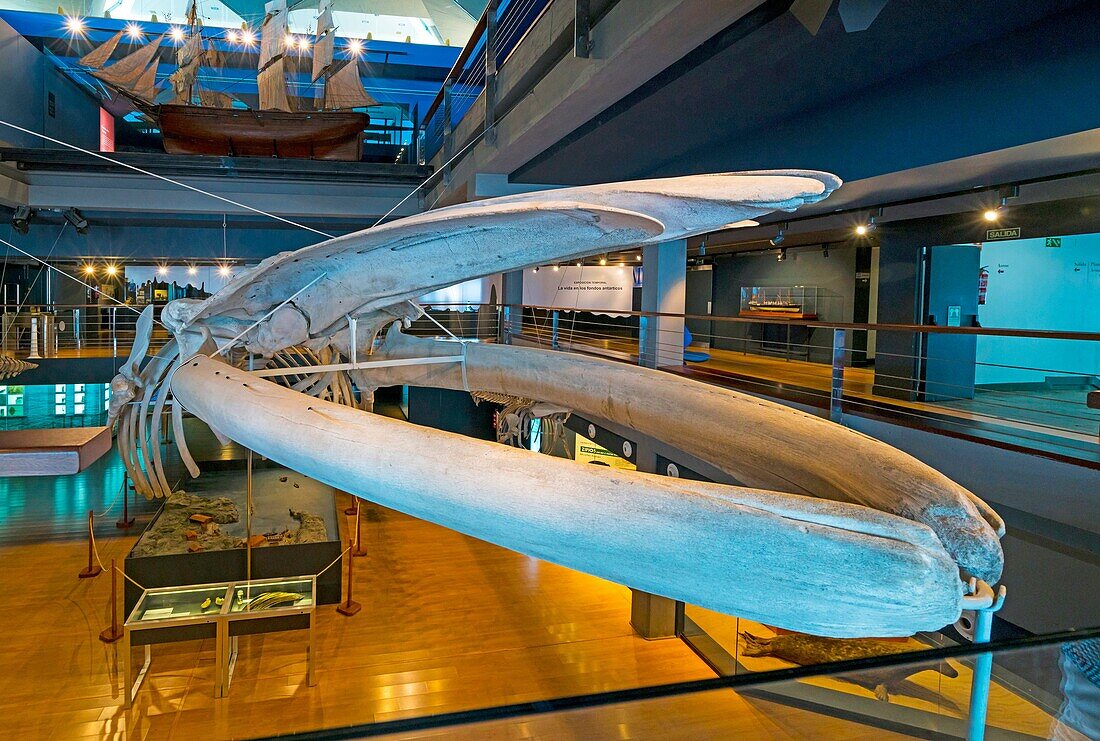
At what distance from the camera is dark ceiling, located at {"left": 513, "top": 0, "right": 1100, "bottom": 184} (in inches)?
122

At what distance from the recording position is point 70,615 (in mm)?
5699

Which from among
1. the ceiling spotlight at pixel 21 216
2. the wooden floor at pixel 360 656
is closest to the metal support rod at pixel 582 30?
the wooden floor at pixel 360 656

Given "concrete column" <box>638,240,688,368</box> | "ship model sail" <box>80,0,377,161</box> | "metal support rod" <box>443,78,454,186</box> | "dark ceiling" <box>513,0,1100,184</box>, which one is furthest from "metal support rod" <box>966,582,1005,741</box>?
"ship model sail" <box>80,0,377,161</box>

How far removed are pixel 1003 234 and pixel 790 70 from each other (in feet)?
11.1

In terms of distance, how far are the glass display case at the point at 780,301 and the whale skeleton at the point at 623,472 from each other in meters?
9.48

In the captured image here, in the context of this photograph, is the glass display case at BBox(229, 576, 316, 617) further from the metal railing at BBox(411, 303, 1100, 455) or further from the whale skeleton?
the whale skeleton

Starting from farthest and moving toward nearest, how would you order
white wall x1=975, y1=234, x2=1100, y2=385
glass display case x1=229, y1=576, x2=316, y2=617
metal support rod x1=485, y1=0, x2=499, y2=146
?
metal support rod x1=485, y1=0, x2=499, y2=146 < white wall x1=975, y1=234, x2=1100, y2=385 < glass display case x1=229, y1=576, x2=316, y2=617

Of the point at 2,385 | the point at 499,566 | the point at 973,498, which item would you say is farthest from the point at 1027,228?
the point at 2,385

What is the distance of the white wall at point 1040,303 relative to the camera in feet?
20.1

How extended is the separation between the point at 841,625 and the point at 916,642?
3.10 meters

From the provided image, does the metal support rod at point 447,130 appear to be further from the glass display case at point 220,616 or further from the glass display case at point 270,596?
the glass display case at point 220,616

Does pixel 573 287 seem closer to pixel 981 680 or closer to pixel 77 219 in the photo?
pixel 77 219

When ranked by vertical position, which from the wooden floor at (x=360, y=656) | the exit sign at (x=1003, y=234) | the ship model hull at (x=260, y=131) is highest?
the ship model hull at (x=260, y=131)

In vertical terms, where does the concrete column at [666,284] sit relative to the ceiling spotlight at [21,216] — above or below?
below
